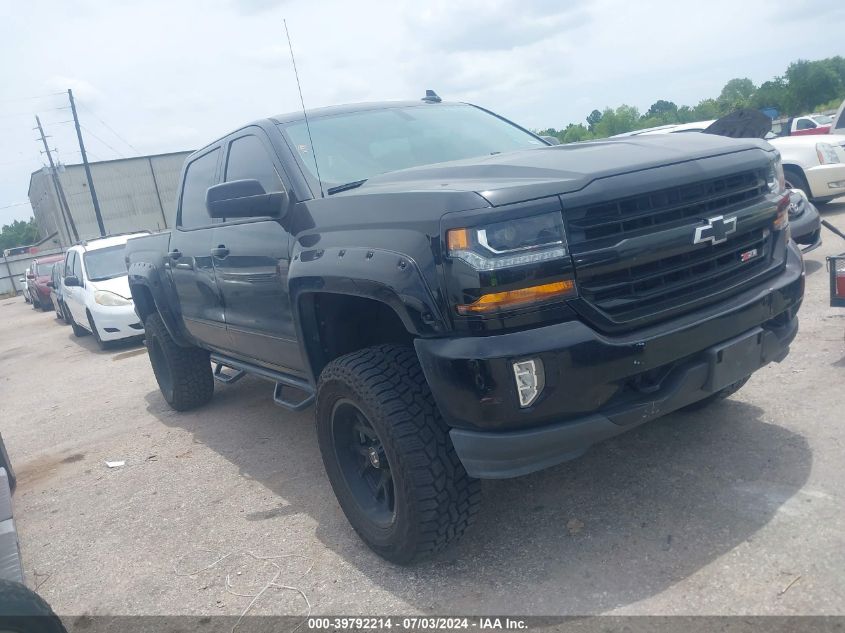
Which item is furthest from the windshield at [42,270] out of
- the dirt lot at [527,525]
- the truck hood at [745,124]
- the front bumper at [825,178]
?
the truck hood at [745,124]

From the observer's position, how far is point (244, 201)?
3.45m

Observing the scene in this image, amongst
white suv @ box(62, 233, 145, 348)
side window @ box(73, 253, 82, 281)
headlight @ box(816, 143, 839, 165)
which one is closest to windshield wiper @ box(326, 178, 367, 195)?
white suv @ box(62, 233, 145, 348)

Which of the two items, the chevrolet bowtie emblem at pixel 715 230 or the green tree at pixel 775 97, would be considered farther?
the green tree at pixel 775 97

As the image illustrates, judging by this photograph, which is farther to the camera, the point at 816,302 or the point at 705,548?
the point at 816,302

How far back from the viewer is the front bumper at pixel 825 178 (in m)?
9.73

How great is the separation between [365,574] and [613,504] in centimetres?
115

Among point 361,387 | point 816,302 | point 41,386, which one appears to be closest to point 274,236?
point 361,387

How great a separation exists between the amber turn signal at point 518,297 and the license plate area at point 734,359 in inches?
27.6

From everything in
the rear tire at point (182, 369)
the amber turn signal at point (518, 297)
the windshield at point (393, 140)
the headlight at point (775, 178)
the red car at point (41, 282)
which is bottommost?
the red car at point (41, 282)

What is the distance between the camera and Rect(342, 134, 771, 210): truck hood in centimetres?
263

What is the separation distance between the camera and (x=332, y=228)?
129 inches

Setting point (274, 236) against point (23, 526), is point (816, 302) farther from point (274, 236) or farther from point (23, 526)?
point (23, 526)

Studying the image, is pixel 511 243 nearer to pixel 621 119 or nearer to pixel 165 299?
pixel 165 299

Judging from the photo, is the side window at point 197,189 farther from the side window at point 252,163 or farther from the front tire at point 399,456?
the front tire at point 399,456
